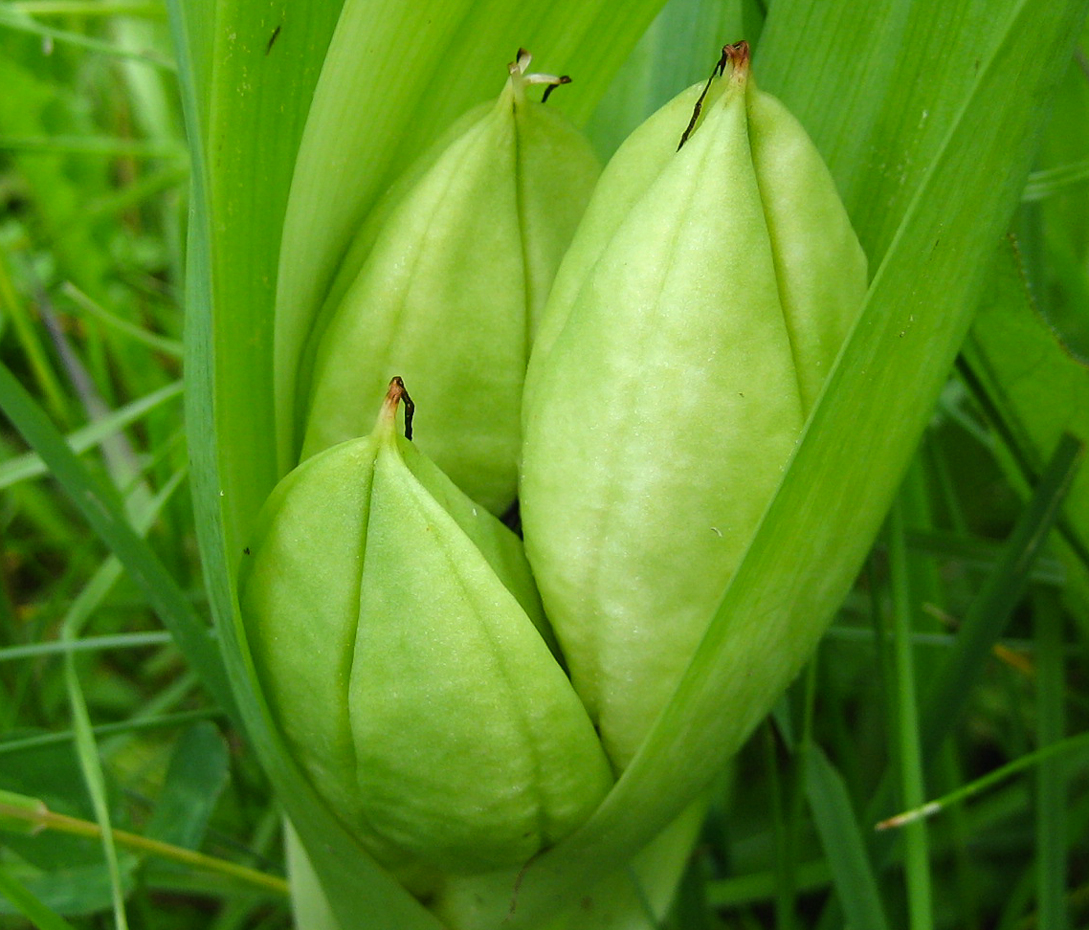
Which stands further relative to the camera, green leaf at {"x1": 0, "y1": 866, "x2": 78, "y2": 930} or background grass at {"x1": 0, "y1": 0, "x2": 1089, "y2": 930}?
background grass at {"x1": 0, "y1": 0, "x2": 1089, "y2": 930}

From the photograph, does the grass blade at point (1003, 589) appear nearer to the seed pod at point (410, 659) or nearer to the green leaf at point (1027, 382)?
the green leaf at point (1027, 382)

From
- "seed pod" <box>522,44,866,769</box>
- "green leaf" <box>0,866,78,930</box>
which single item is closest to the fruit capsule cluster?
"seed pod" <box>522,44,866,769</box>

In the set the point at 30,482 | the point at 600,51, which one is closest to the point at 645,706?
the point at 600,51

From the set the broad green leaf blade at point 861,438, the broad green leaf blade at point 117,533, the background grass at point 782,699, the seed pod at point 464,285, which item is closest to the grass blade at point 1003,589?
the background grass at point 782,699

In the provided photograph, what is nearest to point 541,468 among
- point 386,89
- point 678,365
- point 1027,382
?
point 678,365

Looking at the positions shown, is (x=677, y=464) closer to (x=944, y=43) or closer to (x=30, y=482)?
(x=944, y=43)

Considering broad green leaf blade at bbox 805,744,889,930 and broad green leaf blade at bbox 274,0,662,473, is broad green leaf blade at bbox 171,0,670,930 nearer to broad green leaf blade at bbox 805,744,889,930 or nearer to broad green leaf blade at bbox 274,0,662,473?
broad green leaf blade at bbox 274,0,662,473
